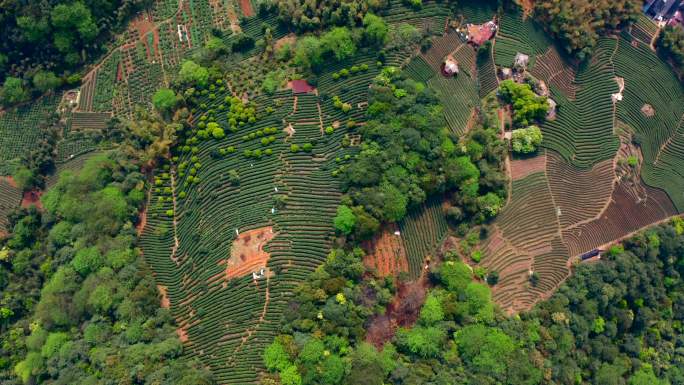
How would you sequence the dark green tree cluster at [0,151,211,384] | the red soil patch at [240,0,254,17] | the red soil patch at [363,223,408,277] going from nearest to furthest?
the dark green tree cluster at [0,151,211,384] < the red soil patch at [363,223,408,277] < the red soil patch at [240,0,254,17]

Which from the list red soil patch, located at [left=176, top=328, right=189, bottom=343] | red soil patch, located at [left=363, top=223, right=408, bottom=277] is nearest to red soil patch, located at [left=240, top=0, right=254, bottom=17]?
red soil patch, located at [left=363, top=223, right=408, bottom=277]

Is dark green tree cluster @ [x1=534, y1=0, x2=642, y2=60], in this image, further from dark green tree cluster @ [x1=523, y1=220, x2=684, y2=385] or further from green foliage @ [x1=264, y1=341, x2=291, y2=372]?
green foliage @ [x1=264, y1=341, x2=291, y2=372]

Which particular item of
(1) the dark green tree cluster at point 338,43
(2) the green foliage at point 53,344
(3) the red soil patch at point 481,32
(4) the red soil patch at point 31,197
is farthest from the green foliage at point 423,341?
(4) the red soil patch at point 31,197

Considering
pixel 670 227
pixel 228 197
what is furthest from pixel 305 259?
pixel 670 227

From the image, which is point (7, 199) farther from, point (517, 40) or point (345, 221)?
point (517, 40)

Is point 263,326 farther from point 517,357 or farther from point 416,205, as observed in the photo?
point 517,357

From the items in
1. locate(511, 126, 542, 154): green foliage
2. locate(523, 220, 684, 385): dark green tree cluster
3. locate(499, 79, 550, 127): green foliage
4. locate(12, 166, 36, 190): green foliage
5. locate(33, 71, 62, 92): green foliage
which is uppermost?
locate(33, 71, 62, 92): green foliage

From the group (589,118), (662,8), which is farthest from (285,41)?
(662,8)
